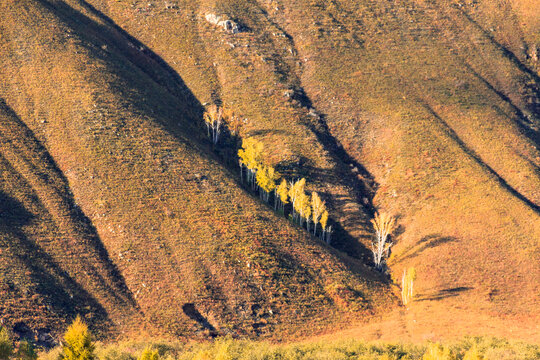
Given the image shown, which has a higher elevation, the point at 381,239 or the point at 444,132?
the point at 444,132

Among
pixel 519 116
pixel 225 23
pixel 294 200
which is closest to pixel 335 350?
pixel 294 200

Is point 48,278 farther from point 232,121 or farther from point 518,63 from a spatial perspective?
point 518,63

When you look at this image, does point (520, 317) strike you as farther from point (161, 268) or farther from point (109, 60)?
point (109, 60)

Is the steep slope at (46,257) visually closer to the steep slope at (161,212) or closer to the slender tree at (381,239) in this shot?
the steep slope at (161,212)

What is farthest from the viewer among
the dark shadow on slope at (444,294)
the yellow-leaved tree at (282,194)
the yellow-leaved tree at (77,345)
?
the yellow-leaved tree at (282,194)

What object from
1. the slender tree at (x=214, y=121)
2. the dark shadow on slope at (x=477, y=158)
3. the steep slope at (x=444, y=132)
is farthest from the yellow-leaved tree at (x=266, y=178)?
the dark shadow on slope at (x=477, y=158)

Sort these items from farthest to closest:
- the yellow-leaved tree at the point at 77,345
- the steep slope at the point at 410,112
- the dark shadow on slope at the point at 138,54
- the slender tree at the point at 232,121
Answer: the dark shadow on slope at the point at 138,54 < the slender tree at the point at 232,121 < the steep slope at the point at 410,112 < the yellow-leaved tree at the point at 77,345

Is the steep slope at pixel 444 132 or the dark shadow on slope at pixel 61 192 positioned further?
the steep slope at pixel 444 132

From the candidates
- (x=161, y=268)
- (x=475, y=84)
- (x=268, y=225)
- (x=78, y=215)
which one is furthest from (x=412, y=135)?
(x=78, y=215)
